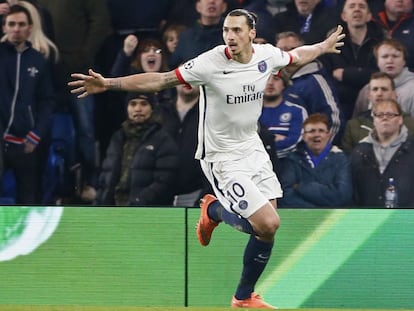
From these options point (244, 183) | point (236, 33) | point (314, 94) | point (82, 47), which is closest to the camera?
point (236, 33)

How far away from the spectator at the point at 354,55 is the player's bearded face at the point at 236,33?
2.42 meters

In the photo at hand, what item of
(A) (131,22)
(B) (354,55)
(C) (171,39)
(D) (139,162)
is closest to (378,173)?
(B) (354,55)

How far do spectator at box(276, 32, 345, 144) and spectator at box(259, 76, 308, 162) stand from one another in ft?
0.23

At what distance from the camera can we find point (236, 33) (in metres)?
7.80

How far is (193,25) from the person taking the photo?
33.5ft

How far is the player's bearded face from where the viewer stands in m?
7.76

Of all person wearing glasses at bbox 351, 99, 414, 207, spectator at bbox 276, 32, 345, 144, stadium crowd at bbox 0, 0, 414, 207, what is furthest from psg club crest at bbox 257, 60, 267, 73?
person wearing glasses at bbox 351, 99, 414, 207

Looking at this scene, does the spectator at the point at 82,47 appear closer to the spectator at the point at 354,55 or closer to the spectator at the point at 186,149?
the spectator at the point at 186,149

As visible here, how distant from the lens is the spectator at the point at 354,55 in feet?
33.1

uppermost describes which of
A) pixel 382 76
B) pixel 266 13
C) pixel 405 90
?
pixel 266 13

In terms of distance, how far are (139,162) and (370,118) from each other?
6.71 ft

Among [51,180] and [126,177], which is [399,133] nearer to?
[126,177]

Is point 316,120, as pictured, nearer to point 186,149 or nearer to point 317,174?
point 317,174

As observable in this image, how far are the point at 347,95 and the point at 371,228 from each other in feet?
4.61
